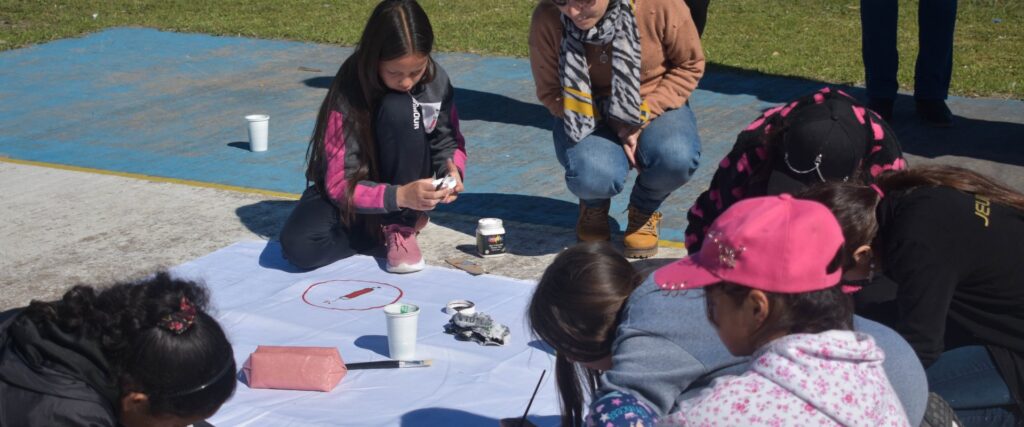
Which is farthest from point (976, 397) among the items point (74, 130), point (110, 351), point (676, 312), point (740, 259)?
point (74, 130)

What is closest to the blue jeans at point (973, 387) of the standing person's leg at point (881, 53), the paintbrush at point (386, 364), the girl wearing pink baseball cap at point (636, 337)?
the girl wearing pink baseball cap at point (636, 337)

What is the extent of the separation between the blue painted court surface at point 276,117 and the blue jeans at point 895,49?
0.22 m

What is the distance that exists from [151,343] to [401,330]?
119 cm

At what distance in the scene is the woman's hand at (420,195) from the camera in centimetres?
416

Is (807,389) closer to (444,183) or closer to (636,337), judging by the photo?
(636,337)

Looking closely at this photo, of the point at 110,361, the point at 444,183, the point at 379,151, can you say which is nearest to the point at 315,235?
the point at 379,151

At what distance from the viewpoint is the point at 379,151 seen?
4.39m

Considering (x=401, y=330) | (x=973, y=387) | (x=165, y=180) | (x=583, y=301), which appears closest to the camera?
(x=583, y=301)

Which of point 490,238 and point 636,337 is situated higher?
point 636,337

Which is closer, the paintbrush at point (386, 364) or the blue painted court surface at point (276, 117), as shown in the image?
the paintbrush at point (386, 364)

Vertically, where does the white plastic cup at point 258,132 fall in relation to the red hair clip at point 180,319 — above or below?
below

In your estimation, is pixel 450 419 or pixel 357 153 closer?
pixel 450 419

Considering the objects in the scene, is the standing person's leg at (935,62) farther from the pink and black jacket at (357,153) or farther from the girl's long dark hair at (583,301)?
the girl's long dark hair at (583,301)

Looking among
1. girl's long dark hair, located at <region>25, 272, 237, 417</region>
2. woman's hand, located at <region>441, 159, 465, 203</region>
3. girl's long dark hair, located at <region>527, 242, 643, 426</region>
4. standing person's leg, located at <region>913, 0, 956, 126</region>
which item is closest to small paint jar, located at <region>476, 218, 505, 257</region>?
woman's hand, located at <region>441, 159, 465, 203</region>
